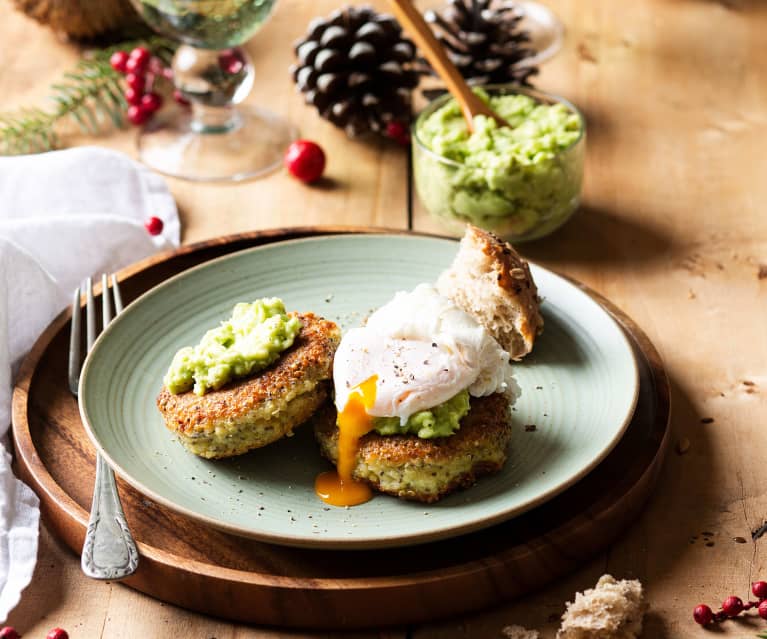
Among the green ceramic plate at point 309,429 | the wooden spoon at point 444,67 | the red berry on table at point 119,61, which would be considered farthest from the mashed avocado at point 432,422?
the red berry on table at point 119,61

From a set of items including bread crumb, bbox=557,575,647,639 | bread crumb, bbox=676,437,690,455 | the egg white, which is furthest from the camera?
bread crumb, bbox=676,437,690,455

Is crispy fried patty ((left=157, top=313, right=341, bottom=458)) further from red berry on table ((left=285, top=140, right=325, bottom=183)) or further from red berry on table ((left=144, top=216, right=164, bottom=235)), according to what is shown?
red berry on table ((left=285, top=140, right=325, bottom=183))

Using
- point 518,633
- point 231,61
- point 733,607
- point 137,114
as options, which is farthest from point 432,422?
point 137,114

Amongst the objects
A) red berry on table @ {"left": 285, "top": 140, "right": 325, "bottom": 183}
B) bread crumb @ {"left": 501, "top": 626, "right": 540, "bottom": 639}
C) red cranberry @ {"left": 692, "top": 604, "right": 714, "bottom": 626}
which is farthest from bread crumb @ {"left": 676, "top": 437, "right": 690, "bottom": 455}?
red berry on table @ {"left": 285, "top": 140, "right": 325, "bottom": 183}

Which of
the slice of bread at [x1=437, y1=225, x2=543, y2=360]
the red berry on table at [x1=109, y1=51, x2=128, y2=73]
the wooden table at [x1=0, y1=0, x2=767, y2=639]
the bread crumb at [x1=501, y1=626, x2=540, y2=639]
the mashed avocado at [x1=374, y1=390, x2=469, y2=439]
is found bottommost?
the wooden table at [x1=0, y1=0, x2=767, y2=639]

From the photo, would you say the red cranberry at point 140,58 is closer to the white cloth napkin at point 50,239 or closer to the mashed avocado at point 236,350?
the white cloth napkin at point 50,239
